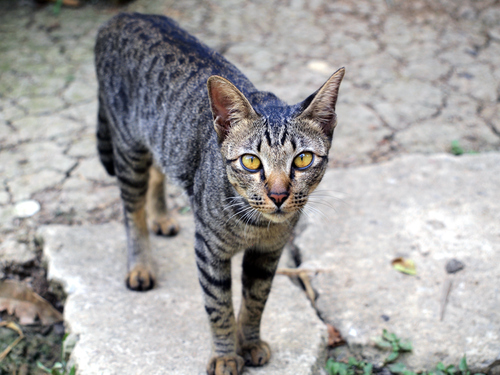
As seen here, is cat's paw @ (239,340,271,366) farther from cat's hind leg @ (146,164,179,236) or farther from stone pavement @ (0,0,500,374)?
cat's hind leg @ (146,164,179,236)

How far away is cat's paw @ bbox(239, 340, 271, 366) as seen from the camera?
2.56 metres

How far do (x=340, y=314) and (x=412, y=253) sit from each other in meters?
0.72

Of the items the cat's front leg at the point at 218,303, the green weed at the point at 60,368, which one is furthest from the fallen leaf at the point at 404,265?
the green weed at the point at 60,368

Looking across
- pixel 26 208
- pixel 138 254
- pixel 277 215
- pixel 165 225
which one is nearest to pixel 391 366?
pixel 277 215

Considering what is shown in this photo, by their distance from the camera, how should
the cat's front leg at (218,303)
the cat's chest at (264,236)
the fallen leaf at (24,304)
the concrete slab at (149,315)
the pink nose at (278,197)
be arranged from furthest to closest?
the fallen leaf at (24,304), the concrete slab at (149,315), the cat's front leg at (218,303), the cat's chest at (264,236), the pink nose at (278,197)

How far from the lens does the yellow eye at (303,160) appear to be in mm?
2068

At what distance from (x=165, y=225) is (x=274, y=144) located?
1.73 m

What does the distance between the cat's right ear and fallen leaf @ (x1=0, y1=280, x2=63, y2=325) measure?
5.41 ft

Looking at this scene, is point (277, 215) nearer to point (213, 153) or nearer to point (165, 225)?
point (213, 153)

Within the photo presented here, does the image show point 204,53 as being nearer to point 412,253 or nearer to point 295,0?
point 412,253

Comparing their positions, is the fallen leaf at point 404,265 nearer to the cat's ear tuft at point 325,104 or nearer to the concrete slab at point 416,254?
the concrete slab at point 416,254

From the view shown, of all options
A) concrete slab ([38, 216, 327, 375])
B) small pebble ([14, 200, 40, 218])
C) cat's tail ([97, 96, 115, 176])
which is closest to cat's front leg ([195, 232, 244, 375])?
concrete slab ([38, 216, 327, 375])

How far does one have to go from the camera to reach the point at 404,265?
3197 mm

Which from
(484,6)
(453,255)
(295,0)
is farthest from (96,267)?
(484,6)
